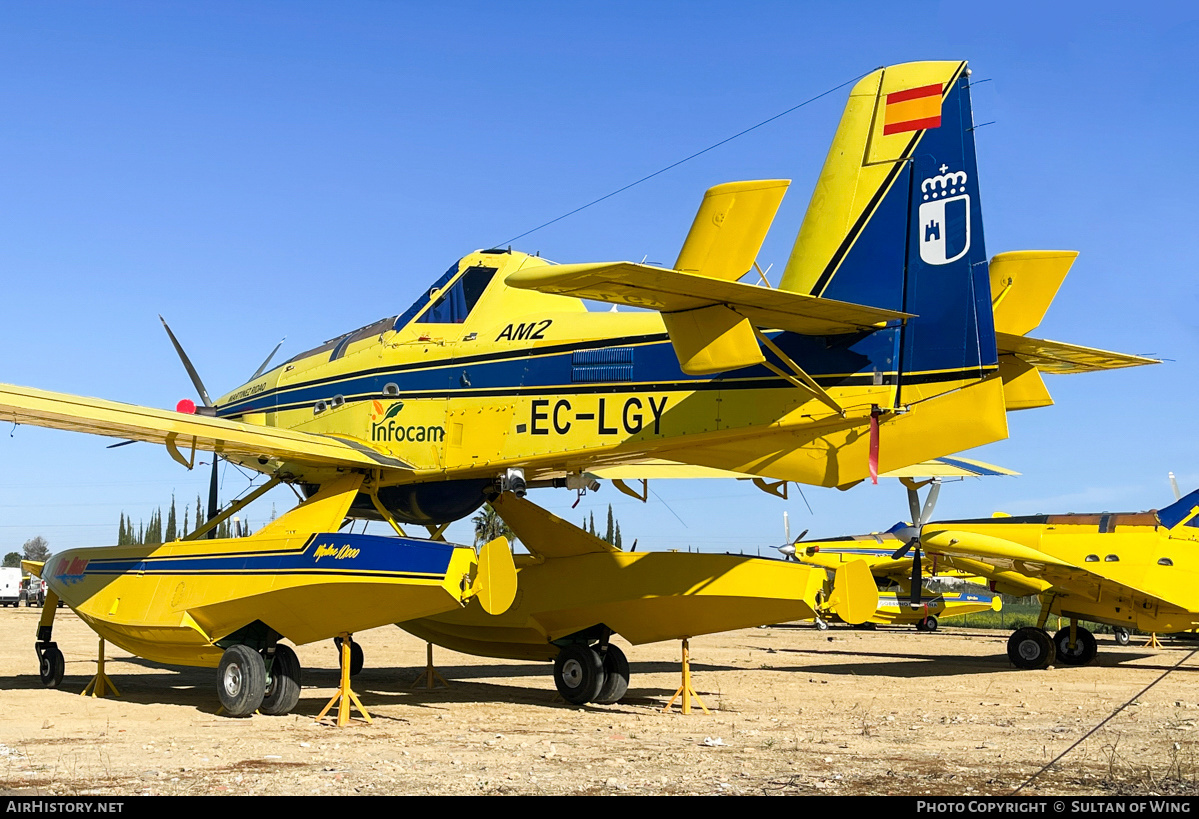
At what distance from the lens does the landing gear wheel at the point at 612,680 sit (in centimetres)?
1336

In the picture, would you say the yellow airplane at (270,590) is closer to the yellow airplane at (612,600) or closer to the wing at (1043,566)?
the yellow airplane at (612,600)

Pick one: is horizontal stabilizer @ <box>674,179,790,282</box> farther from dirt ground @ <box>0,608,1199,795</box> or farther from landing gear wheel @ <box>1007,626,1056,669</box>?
landing gear wheel @ <box>1007,626,1056,669</box>

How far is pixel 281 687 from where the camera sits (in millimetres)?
11914

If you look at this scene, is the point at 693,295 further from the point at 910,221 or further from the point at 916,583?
the point at 916,583

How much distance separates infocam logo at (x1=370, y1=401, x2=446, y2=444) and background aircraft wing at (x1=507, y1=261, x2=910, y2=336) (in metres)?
4.32

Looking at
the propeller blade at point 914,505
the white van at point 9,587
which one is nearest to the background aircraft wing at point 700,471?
the propeller blade at point 914,505

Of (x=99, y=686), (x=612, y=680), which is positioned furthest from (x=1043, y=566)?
(x=99, y=686)

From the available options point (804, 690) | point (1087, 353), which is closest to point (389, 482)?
point (804, 690)

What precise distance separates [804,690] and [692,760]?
7663 millimetres

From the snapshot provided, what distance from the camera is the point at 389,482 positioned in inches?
521

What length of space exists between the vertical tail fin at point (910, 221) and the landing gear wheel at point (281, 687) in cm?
700

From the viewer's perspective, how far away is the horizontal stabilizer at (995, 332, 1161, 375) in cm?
1072

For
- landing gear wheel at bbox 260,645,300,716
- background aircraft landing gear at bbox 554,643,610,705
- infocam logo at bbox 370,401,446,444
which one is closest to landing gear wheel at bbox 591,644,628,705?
background aircraft landing gear at bbox 554,643,610,705
